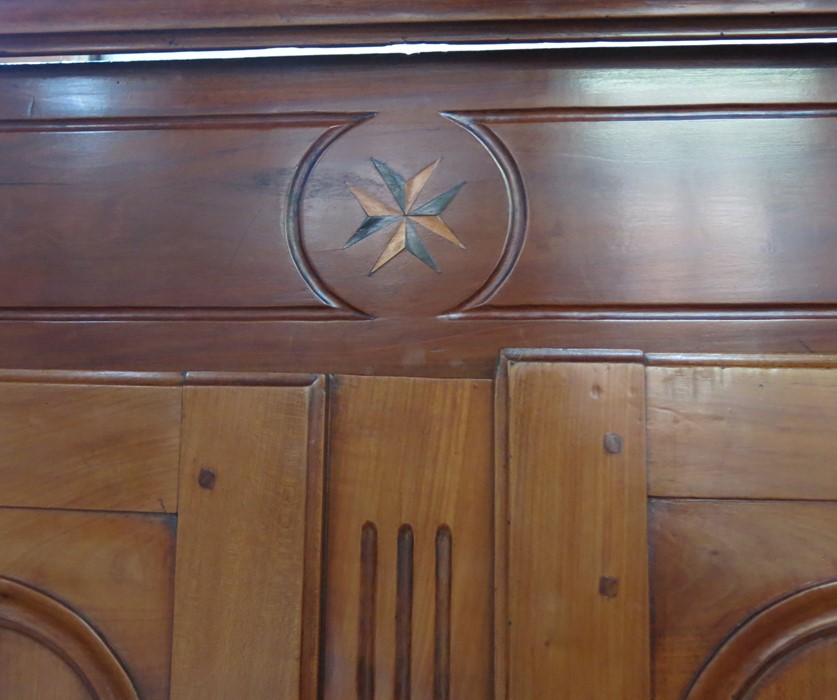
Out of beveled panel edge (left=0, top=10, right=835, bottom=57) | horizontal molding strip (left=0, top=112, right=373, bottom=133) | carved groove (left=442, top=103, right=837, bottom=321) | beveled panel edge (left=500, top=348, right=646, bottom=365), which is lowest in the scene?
beveled panel edge (left=500, top=348, right=646, bottom=365)

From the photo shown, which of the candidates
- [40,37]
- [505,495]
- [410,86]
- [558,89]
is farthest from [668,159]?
[40,37]

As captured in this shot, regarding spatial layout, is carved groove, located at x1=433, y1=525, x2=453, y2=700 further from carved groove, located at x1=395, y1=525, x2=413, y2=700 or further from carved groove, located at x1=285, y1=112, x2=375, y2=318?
carved groove, located at x1=285, y1=112, x2=375, y2=318

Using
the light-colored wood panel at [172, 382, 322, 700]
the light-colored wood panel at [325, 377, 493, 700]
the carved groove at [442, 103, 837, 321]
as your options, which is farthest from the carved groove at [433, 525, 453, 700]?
the carved groove at [442, 103, 837, 321]

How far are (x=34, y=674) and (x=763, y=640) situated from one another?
0.74 meters

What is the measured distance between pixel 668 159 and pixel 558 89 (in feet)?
0.47

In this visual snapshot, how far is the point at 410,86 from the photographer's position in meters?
0.74

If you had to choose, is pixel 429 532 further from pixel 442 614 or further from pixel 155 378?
pixel 155 378

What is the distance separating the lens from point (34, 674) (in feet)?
2.26

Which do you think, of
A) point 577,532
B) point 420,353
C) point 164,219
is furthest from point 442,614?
point 164,219

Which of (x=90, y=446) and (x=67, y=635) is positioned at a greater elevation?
(x=90, y=446)

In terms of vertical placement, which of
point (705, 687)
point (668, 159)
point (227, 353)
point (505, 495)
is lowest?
point (705, 687)

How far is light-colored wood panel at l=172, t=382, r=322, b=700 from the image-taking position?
0.65 meters

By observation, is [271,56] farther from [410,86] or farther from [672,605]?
[672,605]

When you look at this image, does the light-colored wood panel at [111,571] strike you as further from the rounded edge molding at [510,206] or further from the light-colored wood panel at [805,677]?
the light-colored wood panel at [805,677]
